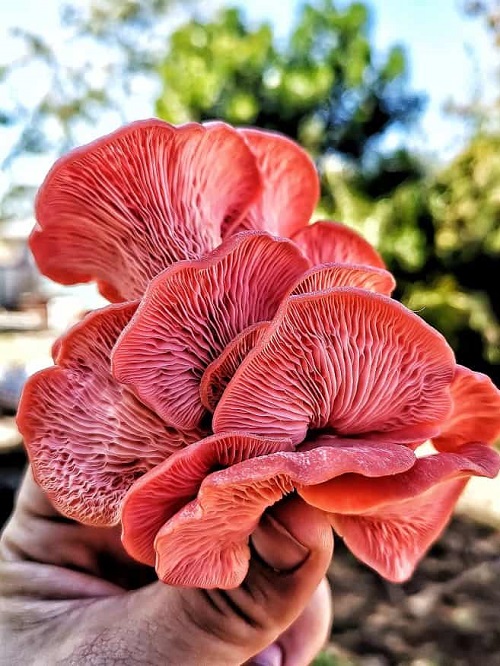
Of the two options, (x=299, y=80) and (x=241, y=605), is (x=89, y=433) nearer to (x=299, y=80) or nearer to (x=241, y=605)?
(x=241, y=605)

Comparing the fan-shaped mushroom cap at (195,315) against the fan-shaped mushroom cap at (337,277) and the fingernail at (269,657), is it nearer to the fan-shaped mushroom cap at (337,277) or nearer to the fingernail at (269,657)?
the fan-shaped mushroom cap at (337,277)

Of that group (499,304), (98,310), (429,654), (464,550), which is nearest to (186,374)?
(98,310)

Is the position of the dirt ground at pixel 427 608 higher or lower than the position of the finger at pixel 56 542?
lower

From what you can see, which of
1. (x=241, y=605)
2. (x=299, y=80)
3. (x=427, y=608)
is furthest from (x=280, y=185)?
(x=299, y=80)

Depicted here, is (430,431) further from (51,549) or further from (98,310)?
(51,549)

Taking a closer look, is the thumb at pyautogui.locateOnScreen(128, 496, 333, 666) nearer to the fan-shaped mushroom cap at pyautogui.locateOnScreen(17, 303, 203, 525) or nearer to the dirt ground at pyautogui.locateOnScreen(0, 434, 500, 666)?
the fan-shaped mushroom cap at pyautogui.locateOnScreen(17, 303, 203, 525)

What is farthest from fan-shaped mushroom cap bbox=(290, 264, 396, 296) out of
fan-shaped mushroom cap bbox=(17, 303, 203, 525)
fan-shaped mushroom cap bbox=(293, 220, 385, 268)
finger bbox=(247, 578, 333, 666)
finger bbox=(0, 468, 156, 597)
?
finger bbox=(0, 468, 156, 597)

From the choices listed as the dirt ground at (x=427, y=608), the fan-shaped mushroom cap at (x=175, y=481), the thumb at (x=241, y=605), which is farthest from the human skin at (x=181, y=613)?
the dirt ground at (x=427, y=608)
